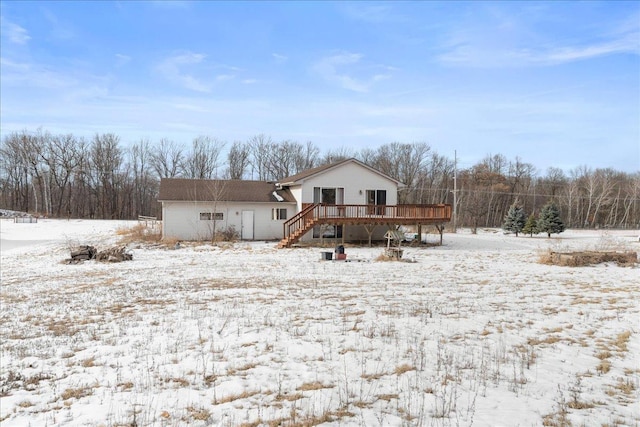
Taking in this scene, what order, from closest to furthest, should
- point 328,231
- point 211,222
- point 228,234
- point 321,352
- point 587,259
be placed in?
point 321,352 → point 587,259 → point 228,234 → point 211,222 → point 328,231

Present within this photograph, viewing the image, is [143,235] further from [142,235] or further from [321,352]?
[321,352]

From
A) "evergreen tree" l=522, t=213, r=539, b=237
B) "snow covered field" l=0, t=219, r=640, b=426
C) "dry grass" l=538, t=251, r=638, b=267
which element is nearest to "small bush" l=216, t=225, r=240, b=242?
"snow covered field" l=0, t=219, r=640, b=426

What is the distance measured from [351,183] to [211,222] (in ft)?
30.6

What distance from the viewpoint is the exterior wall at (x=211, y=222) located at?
90.1 feet

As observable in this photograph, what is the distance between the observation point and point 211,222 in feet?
92.2

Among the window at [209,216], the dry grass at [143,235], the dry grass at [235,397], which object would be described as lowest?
the dry grass at [235,397]

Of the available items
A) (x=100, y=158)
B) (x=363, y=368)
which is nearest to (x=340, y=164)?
(x=363, y=368)

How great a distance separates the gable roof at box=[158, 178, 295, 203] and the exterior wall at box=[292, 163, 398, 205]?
1.95 meters

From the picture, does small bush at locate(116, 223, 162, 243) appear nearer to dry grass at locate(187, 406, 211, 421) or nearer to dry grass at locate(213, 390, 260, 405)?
dry grass at locate(213, 390, 260, 405)

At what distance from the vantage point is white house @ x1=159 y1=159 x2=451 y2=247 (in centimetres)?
2700

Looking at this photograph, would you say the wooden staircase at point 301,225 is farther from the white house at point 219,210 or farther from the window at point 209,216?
the window at point 209,216

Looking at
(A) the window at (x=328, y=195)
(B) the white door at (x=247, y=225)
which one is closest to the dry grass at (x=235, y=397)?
(A) the window at (x=328, y=195)

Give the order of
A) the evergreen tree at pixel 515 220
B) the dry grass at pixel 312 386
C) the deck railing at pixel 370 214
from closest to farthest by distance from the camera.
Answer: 1. the dry grass at pixel 312 386
2. the deck railing at pixel 370 214
3. the evergreen tree at pixel 515 220

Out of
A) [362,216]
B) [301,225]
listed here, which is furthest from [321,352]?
[362,216]
